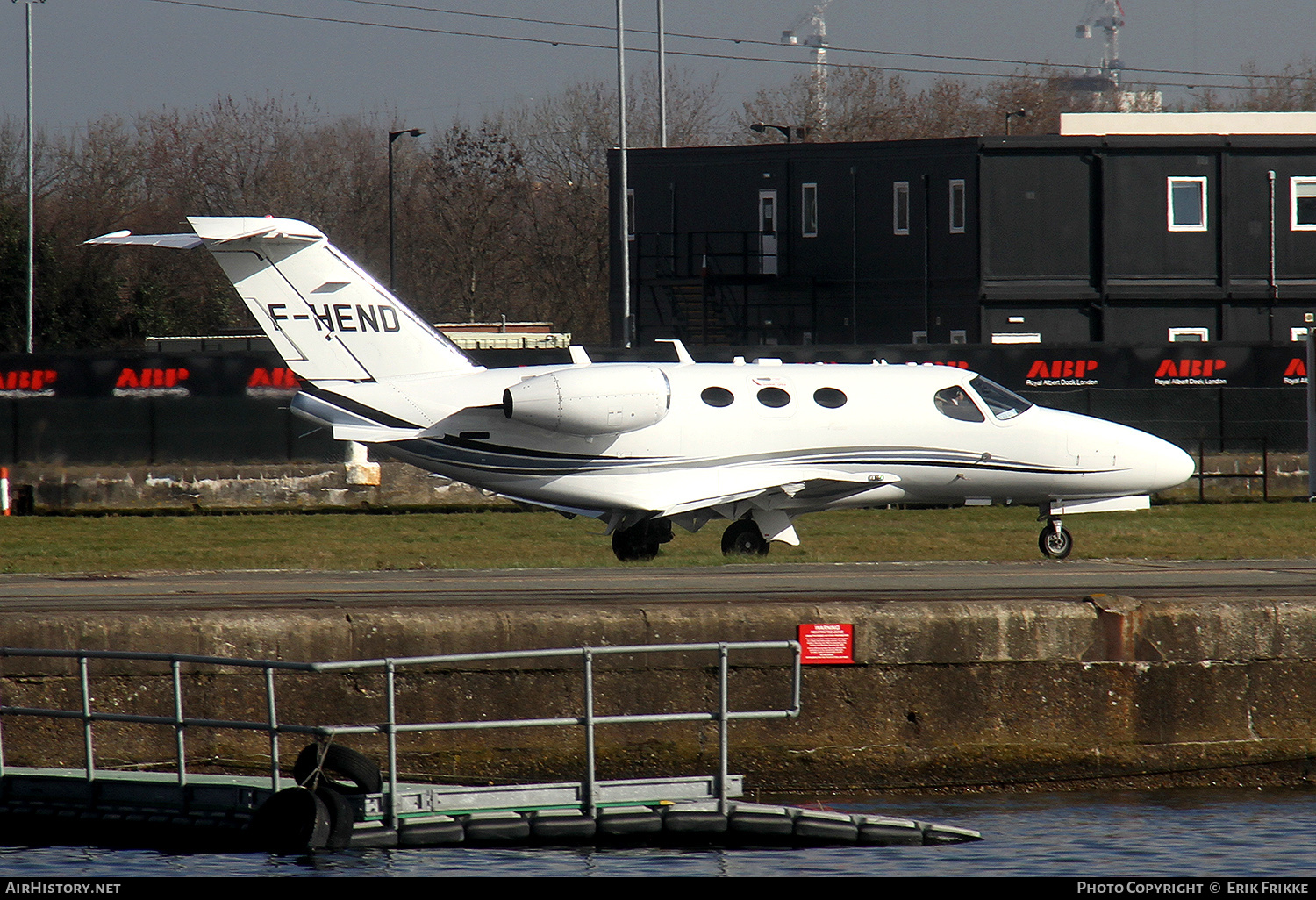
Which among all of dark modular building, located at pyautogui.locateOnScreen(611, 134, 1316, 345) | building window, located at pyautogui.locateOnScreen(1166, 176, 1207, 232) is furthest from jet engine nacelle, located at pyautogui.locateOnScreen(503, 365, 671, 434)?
building window, located at pyautogui.locateOnScreen(1166, 176, 1207, 232)

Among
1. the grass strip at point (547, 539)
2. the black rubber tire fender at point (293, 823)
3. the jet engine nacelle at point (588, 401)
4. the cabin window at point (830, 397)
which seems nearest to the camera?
the black rubber tire fender at point (293, 823)

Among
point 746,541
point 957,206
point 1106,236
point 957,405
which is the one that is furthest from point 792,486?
point 957,206

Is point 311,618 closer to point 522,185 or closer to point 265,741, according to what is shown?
point 265,741

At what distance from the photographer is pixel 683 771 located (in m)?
16.0

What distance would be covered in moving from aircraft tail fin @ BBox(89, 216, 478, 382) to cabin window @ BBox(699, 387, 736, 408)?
4035 mm

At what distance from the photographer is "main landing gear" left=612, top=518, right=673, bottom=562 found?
1014 inches

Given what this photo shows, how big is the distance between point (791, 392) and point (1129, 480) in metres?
5.39

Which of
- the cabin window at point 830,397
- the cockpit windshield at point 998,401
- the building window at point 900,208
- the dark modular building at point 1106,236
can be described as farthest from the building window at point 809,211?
the cabin window at point 830,397

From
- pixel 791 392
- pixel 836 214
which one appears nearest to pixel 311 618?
pixel 791 392

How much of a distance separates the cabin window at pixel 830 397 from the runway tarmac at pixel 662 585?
2.52 m

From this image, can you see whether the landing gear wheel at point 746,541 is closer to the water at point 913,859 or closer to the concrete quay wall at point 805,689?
the concrete quay wall at point 805,689

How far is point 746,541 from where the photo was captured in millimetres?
25875

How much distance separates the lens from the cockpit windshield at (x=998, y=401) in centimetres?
2619

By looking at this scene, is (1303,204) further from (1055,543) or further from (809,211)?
(1055,543)
